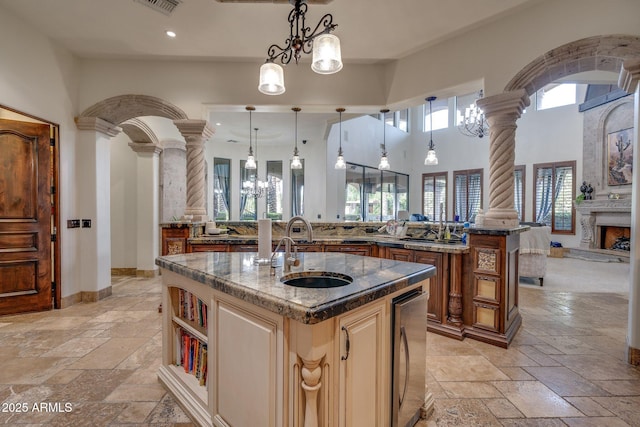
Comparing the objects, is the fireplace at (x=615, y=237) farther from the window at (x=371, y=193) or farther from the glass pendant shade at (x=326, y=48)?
the glass pendant shade at (x=326, y=48)

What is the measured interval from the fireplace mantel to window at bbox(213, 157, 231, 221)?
969cm

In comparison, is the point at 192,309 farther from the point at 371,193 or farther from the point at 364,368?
the point at 371,193

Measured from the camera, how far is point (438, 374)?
2320 mm

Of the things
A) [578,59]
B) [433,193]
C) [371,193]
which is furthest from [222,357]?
[433,193]

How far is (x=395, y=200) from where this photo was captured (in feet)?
34.3

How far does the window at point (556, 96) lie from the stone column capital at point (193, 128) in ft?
32.1

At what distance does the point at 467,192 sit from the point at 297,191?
20.0ft

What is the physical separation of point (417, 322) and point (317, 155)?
6049mm

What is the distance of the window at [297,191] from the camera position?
8.14 metres

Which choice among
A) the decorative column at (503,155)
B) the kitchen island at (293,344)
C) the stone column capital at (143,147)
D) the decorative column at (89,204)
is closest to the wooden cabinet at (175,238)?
the decorative column at (89,204)

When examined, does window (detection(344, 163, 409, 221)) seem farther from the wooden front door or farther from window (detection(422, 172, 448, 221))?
the wooden front door

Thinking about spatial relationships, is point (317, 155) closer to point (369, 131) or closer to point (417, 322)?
point (369, 131)

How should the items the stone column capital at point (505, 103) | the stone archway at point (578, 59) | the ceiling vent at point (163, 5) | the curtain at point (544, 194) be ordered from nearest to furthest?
the stone archway at point (578, 59) → the ceiling vent at point (163, 5) → the stone column capital at point (505, 103) → the curtain at point (544, 194)

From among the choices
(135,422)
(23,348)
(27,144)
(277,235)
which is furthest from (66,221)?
(135,422)
